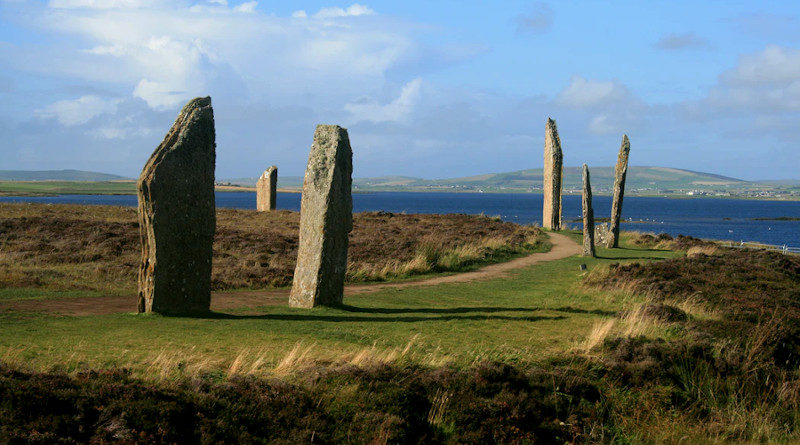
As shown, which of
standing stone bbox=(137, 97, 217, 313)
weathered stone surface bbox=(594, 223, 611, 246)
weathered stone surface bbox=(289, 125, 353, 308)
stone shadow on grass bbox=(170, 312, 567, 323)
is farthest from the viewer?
weathered stone surface bbox=(594, 223, 611, 246)

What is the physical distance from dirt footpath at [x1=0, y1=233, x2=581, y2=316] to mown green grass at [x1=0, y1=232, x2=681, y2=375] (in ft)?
2.43

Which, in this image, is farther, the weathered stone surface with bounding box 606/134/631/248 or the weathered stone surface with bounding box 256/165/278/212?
the weathered stone surface with bounding box 256/165/278/212

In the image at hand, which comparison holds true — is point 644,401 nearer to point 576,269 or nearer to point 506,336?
point 506,336

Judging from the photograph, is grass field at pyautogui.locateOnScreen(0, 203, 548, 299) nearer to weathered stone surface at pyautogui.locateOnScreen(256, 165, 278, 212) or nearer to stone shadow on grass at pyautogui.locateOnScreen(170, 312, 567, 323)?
stone shadow on grass at pyautogui.locateOnScreen(170, 312, 567, 323)

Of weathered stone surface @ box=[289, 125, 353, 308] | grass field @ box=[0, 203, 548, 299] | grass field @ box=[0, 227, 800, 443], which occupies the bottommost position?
grass field @ box=[0, 227, 800, 443]

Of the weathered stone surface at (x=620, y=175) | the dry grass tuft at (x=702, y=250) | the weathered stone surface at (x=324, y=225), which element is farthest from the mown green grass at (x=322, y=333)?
the weathered stone surface at (x=620, y=175)

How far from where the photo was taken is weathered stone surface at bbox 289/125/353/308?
14.3m

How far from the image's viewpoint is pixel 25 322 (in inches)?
458

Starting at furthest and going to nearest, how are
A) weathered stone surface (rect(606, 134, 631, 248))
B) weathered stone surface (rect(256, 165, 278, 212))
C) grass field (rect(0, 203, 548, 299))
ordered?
weathered stone surface (rect(256, 165, 278, 212)) < weathered stone surface (rect(606, 134, 631, 248)) < grass field (rect(0, 203, 548, 299))

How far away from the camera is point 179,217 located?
1281cm

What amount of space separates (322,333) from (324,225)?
9.77 feet

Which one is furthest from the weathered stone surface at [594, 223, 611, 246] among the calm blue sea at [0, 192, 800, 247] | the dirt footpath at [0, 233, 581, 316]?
the calm blue sea at [0, 192, 800, 247]

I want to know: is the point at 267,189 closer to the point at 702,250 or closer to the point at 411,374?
the point at 702,250

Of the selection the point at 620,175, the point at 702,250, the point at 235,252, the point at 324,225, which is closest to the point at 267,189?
the point at 235,252
